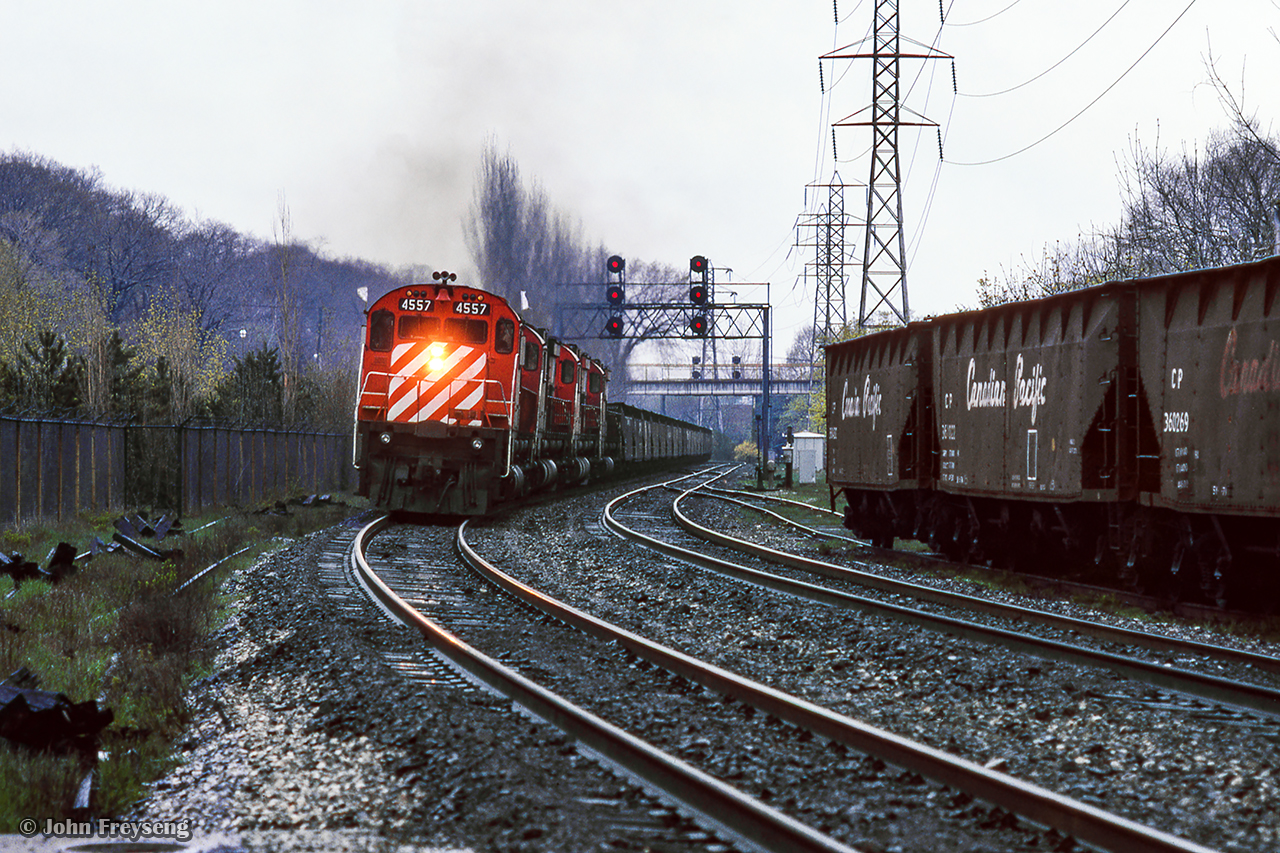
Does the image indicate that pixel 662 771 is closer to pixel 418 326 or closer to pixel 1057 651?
pixel 1057 651

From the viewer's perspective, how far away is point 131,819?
4.71m

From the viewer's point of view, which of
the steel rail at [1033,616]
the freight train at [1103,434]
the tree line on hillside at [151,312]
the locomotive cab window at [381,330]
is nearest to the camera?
the steel rail at [1033,616]

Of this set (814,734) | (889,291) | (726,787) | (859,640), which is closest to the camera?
(726,787)

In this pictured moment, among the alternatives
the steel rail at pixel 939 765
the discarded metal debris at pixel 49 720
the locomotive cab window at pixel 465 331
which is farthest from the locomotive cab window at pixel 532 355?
the discarded metal debris at pixel 49 720

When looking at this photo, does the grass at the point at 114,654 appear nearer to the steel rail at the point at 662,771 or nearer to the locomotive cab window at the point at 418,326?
the steel rail at the point at 662,771

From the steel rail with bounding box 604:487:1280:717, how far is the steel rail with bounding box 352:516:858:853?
370 centimetres

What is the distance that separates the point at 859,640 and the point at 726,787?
14.2 ft

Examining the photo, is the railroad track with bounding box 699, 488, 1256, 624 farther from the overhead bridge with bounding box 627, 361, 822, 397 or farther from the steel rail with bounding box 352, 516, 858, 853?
the overhead bridge with bounding box 627, 361, 822, 397

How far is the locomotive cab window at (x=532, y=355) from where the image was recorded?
19484 millimetres

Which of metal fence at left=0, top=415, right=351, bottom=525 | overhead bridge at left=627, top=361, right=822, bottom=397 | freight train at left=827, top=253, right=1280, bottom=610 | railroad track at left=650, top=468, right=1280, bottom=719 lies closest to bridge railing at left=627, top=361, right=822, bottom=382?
overhead bridge at left=627, top=361, right=822, bottom=397

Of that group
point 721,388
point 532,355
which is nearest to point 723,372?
point 721,388

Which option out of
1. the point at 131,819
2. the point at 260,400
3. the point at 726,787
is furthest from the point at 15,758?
the point at 260,400

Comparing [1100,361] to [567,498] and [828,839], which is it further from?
[567,498]

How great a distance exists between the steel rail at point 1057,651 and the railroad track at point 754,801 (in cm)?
260
